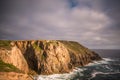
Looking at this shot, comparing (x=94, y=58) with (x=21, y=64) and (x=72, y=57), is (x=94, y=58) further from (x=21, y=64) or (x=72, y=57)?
(x=21, y=64)

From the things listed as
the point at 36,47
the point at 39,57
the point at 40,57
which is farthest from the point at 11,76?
the point at 36,47

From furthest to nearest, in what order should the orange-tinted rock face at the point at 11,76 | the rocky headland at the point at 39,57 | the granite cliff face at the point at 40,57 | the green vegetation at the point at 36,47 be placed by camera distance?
the green vegetation at the point at 36,47
the granite cliff face at the point at 40,57
the rocky headland at the point at 39,57
the orange-tinted rock face at the point at 11,76

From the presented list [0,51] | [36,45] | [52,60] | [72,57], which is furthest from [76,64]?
[0,51]

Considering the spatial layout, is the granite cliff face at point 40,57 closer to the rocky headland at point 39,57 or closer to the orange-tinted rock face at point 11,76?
the rocky headland at point 39,57

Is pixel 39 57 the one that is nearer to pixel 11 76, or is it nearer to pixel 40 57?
pixel 40 57

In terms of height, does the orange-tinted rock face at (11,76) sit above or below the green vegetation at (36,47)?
below

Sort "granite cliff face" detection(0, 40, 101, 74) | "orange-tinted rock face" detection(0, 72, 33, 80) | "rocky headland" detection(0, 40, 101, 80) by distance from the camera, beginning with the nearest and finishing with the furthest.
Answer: "orange-tinted rock face" detection(0, 72, 33, 80)
"rocky headland" detection(0, 40, 101, 80)
"granite cliff face" detection(0, 40, 101, 74)

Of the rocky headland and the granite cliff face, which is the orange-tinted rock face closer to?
the rocky headland

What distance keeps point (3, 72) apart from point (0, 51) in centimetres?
1807

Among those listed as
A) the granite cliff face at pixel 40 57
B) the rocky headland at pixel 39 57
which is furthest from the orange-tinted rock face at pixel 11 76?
the granite cliff face at pixel 40 57

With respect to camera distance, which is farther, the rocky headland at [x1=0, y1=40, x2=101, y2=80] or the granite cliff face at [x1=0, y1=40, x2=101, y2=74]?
the granite cliff face at [x1=0, y1=40, x2=101, y2=74]

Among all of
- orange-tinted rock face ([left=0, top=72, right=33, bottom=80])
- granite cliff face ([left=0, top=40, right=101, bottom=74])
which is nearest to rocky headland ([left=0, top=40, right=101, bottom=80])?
granite cliff face ([left=0, top=40, right=101, bottom=74])

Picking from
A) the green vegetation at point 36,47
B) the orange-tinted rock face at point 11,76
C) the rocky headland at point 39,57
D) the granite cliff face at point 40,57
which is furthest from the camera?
the green vegetation at point 36,47

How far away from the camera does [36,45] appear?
82.0 meters
